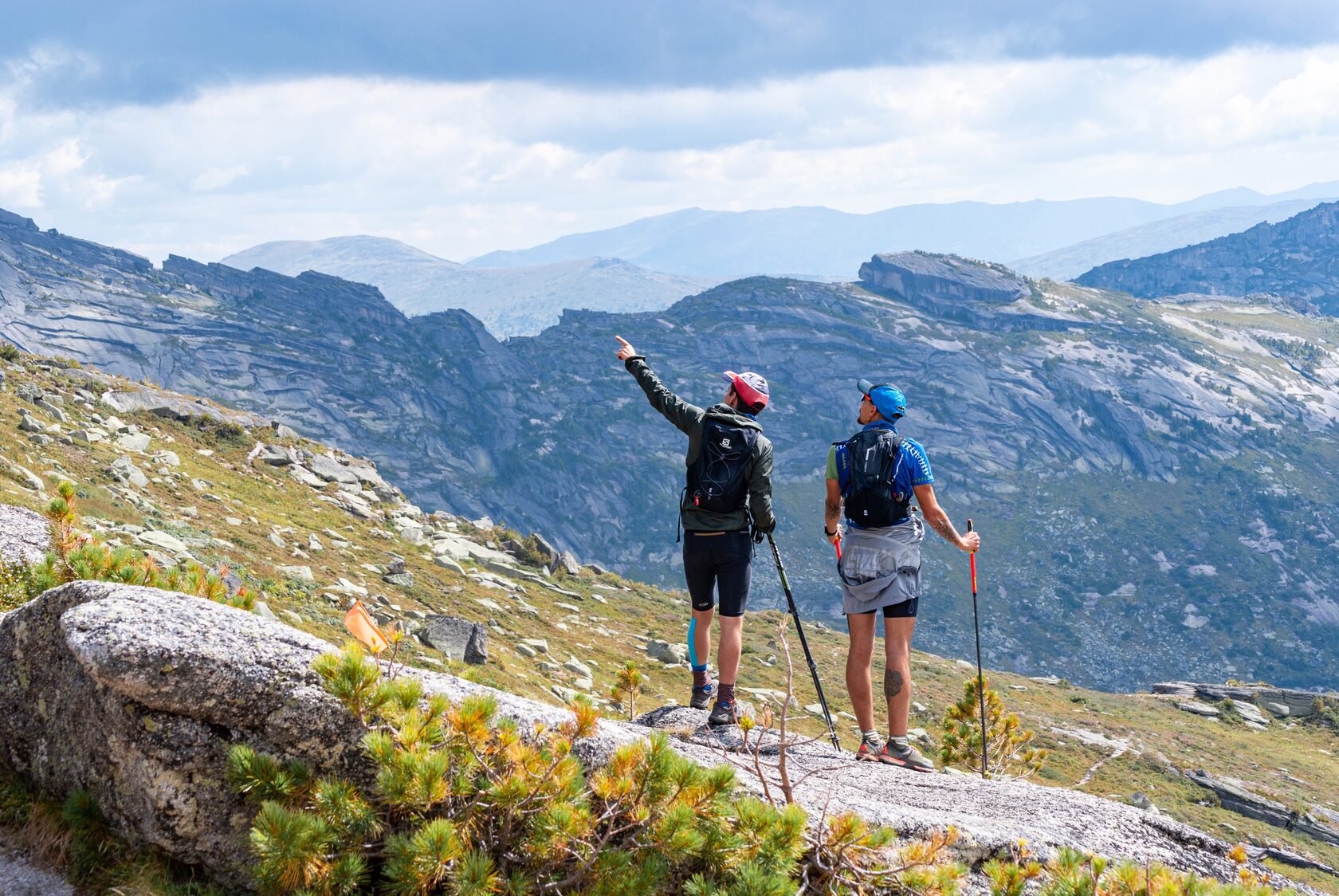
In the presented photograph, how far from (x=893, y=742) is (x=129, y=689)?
23.2 feet

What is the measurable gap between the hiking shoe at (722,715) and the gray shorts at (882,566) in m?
1.64

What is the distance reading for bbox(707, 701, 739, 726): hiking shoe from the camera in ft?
27.8

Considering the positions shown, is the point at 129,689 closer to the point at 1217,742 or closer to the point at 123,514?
the point at 123,514

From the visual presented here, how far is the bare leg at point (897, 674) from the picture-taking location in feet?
29.9

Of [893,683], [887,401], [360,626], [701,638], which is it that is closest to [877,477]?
[887,401]

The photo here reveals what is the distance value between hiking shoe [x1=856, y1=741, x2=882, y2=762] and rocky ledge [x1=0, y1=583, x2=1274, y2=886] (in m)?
1.80

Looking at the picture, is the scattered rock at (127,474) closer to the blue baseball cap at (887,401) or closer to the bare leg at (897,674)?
the blue baseball cap at (887,401)

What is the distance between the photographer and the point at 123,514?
2305 cm

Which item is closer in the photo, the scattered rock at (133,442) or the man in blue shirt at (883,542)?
the man in blue shirt at (883,542)

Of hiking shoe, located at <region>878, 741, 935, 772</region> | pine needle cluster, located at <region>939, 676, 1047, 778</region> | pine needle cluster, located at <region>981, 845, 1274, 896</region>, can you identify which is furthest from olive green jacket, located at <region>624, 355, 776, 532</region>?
pine needle cluster, located at <region>939, 676, 1047, 778</region>

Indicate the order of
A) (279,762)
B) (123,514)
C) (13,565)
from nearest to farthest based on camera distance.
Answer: (279,762)
(13,565)
(123,514)

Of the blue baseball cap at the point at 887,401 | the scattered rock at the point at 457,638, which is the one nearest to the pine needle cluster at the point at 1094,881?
the blue baseball cap at the point at 887,401

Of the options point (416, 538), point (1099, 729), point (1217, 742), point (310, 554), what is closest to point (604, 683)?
point (310, 554)

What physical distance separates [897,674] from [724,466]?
2976 millimetres
